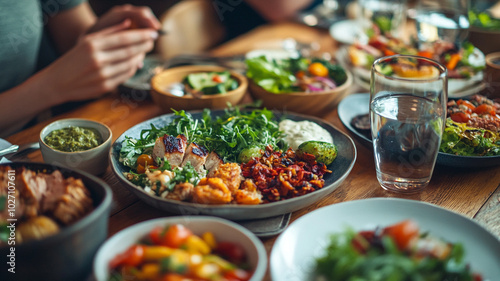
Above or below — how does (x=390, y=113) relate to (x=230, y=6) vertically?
above

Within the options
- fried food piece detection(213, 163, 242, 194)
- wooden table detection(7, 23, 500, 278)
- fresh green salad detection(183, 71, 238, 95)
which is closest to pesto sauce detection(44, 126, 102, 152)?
wooden table detection(7, 23, 500, 278)

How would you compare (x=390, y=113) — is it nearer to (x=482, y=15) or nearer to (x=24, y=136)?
(x=24, y=136)

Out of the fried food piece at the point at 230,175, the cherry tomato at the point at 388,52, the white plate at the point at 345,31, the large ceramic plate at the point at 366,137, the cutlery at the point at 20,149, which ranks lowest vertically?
the white plate at the point at 345,31

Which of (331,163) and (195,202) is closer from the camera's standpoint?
(195,202)

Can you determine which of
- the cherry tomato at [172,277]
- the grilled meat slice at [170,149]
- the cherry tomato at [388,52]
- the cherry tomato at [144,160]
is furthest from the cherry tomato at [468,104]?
the cherry tomato at [172,277]

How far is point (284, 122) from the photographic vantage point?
1.74 m

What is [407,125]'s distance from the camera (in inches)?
52.8

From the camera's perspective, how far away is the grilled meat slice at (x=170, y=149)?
1424 mm

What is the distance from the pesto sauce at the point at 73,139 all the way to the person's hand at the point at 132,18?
1.10 m


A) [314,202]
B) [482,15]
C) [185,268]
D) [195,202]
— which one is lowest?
[482,15]

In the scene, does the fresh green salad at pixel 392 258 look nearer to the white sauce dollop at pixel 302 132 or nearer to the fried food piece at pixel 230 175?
the fried food piece at pixel 230 175

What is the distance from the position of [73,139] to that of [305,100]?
100 cm

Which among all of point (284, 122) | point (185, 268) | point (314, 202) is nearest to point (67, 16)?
point (284, 122)

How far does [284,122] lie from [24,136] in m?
1.12
